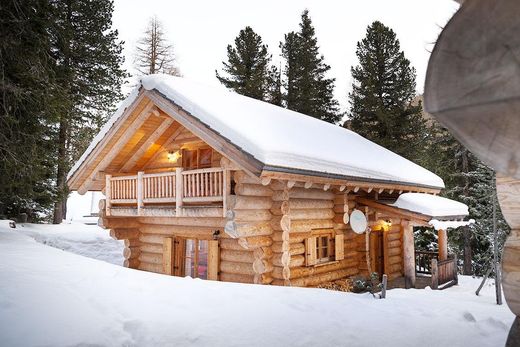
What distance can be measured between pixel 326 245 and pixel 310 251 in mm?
1393

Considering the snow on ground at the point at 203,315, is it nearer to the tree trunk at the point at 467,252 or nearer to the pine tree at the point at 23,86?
the pine tree at the point at 23,86

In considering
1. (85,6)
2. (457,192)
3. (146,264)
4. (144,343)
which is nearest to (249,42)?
(85,6)

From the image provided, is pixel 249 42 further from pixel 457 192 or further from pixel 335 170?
pixel 335 170

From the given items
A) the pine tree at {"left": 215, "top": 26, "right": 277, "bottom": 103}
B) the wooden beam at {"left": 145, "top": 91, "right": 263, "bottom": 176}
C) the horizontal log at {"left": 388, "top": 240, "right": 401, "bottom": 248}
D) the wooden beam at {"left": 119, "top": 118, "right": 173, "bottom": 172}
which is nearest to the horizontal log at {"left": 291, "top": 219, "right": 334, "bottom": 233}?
the wooden beam at {"left": 145, "top": 91, "right": 263, "bottom": 176}

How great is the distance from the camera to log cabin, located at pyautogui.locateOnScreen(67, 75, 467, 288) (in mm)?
8570

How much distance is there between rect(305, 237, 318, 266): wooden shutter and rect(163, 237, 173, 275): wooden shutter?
4.20 meters

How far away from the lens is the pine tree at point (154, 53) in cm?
2522

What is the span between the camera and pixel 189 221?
424 inches

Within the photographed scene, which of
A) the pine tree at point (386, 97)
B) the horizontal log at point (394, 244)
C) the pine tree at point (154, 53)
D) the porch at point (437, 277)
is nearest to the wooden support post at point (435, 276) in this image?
the porch at point (437, 277)

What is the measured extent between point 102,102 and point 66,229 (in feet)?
24.7

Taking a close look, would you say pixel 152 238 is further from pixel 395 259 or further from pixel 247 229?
pixel 395 259

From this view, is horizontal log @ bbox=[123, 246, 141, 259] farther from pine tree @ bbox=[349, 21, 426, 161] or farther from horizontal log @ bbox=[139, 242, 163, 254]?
pine tree @ bbox=[349, 21, 426, 161]

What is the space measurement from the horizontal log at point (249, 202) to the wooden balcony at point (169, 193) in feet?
0.75

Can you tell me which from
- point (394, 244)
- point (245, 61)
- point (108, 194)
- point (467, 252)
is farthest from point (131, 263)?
point (245, 61)
